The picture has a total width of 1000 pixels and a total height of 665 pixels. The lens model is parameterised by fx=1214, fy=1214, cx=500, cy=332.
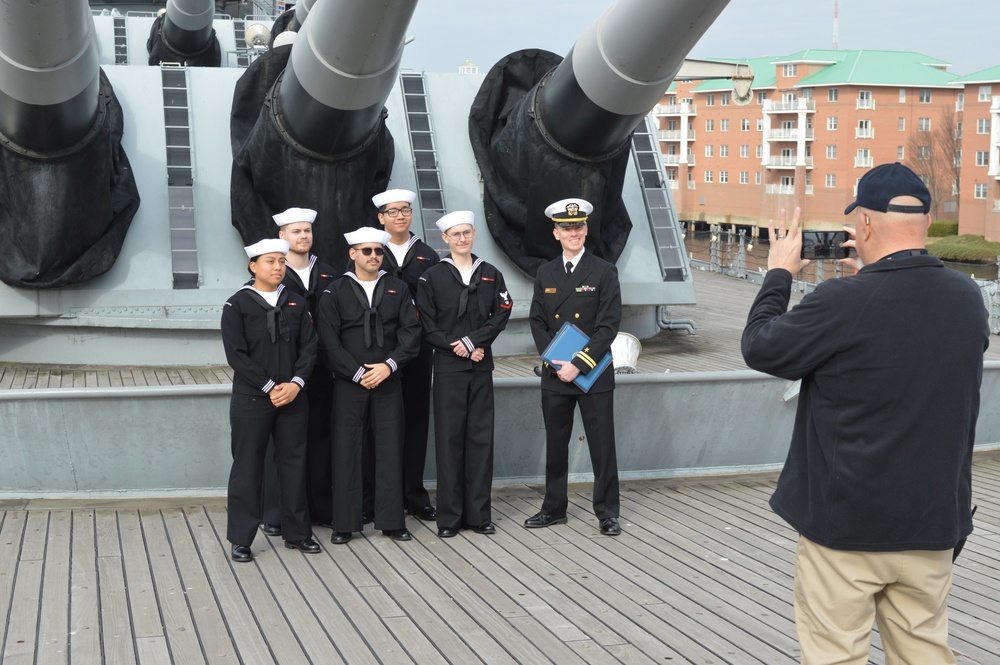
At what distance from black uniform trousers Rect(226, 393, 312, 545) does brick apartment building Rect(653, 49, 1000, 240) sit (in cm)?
4433

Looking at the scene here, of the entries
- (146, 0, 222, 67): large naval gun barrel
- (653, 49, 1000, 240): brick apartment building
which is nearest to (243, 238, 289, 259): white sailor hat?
(146, 0, 222, 67): large naval gun barrel

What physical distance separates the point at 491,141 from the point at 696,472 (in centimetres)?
301

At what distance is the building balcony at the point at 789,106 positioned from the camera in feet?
176

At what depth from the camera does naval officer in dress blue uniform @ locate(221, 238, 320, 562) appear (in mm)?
4535

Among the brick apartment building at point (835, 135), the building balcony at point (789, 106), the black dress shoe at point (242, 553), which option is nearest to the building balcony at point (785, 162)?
the brick apartment building at point (835, 135)

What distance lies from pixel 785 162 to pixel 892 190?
53222 mm

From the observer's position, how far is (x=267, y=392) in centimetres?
454

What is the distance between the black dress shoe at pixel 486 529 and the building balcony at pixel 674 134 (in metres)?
57.5

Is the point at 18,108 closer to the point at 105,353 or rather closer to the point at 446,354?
the point at 105,353

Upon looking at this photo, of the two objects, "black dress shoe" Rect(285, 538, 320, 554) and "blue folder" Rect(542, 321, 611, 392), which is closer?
"black dress shoe" Rect(285, 538, 320, 554)

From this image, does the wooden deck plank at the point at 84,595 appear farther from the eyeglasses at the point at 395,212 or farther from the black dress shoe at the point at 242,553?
the eyeglasses at the point at 395,212

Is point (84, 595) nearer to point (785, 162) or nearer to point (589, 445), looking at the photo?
point (589, 445)

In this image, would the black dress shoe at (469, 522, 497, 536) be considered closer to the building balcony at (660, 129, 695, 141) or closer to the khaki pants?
the khaki pants

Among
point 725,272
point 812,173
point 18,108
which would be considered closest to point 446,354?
point 18,108
